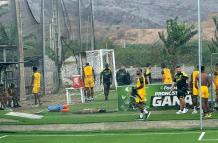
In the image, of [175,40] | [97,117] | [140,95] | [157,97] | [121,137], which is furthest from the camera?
[175,40]

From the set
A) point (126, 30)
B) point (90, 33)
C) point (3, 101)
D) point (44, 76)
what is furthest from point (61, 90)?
point (126, 30)

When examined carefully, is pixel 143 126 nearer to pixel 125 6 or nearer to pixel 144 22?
pixel 144 22

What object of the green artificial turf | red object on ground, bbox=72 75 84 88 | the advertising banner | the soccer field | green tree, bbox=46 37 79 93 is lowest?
the soccer field

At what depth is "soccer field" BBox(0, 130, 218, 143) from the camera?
61.8ft

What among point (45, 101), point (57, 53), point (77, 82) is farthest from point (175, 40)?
point (77, 82)

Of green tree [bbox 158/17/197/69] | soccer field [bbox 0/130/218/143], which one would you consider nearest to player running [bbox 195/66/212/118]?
soccer field [bbox 0/130/218/143]

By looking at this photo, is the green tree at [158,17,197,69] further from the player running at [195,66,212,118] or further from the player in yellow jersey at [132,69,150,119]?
the player running at [195,66,212,118]

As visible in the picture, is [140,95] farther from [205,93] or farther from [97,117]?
[205,93]

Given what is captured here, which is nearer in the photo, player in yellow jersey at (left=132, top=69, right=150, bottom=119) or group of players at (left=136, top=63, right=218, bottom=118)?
group of players at (left=136, top=63, right=218, bottom=118)

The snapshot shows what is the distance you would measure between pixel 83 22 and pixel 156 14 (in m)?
38.9

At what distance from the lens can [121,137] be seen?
2020 cm

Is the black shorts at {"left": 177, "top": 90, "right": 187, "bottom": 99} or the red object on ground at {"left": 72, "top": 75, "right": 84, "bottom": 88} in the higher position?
the red object on ground at {"left": 72, "top": 75, "right": 84, "bottom": 88}

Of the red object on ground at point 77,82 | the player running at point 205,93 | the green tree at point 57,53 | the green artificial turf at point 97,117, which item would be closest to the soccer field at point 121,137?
the green artificial turf at point 97,117

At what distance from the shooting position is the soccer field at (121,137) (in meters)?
18.8
